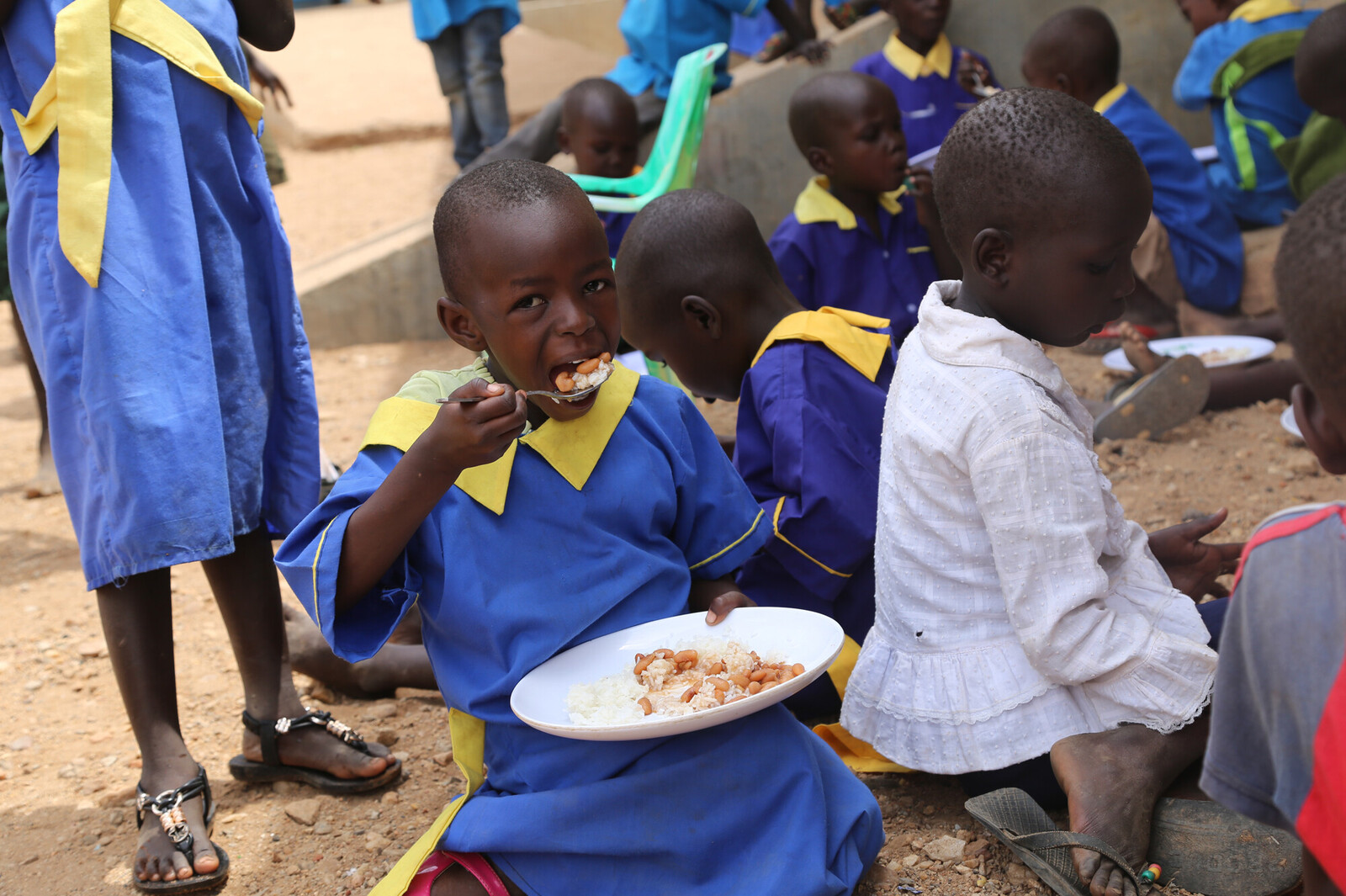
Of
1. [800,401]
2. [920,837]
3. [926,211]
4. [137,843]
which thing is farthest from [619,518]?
[926,211]

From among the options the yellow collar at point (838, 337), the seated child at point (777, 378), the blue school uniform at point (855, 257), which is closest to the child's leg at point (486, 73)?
the blue school uniform at point (855, 257)

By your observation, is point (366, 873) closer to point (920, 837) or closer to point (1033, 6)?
point (920, 837)

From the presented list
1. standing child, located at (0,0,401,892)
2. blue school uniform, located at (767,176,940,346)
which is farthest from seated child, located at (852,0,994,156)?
standing child, located at (0,0,401,892)

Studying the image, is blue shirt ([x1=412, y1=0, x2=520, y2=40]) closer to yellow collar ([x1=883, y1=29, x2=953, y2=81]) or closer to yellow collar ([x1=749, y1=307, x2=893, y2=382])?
yellow collar ([x1=883, y1=29, x2=953, y2=81])

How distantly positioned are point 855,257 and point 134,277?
2432mm

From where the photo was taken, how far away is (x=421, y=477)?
1.54 m

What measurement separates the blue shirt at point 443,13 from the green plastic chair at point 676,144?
6.30 ft

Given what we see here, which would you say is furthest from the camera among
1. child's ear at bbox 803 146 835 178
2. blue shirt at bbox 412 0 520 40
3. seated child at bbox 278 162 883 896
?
blue shirt at bbox 412 0 520 40

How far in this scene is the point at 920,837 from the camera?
6.37 ft

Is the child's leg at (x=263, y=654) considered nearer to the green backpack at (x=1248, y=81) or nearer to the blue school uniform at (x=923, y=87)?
the blue school uniform at (x=923, y=87)

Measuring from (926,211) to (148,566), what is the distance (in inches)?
103

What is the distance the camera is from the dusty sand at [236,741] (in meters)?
2.04

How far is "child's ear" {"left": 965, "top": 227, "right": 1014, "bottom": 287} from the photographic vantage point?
1.84 m

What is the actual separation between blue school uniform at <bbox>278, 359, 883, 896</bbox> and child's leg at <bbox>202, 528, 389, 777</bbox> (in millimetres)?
601
